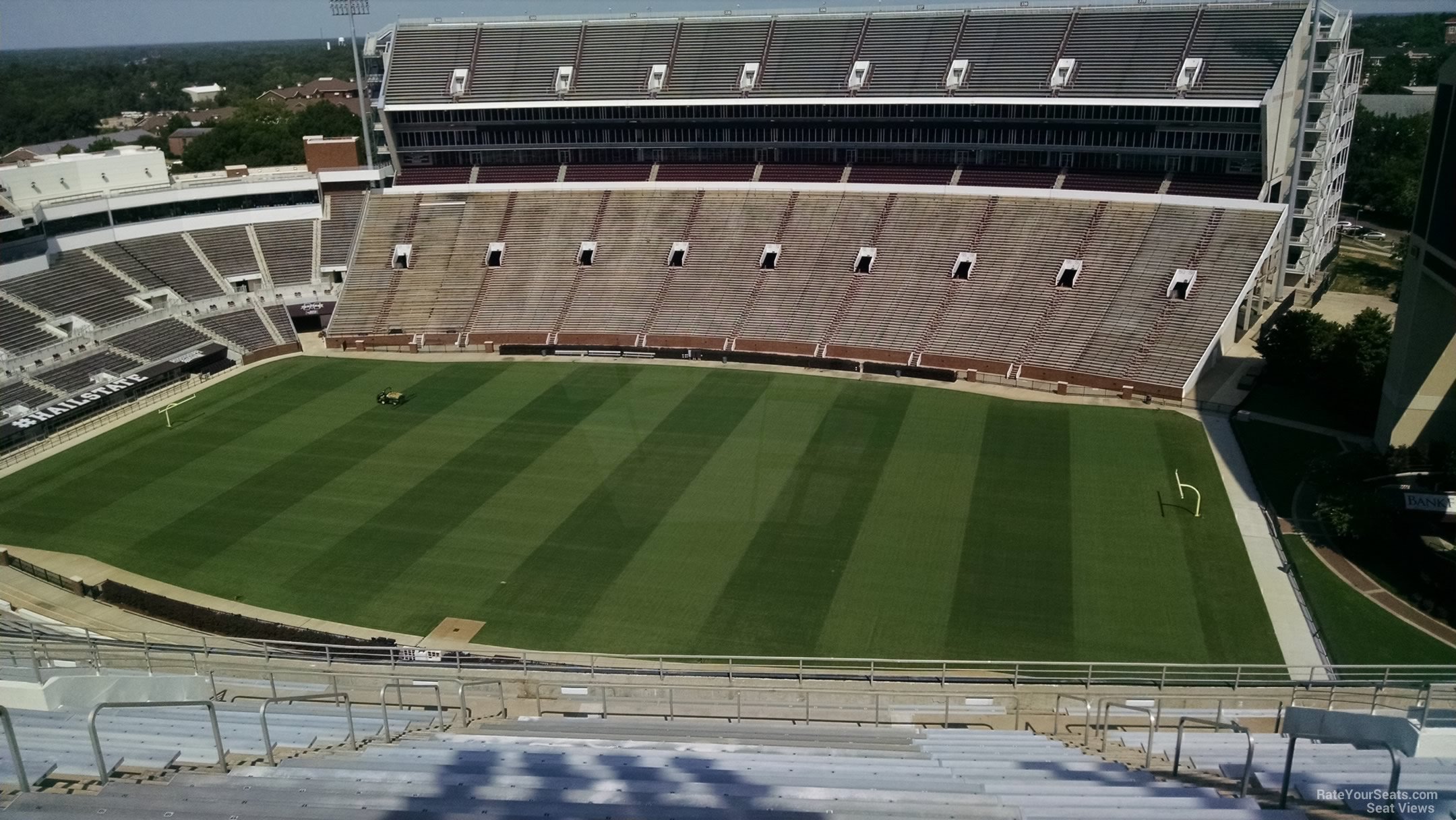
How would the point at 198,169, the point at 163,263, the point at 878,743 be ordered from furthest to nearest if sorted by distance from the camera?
the point at 198,169, the point at 163,263, the point at 878,743

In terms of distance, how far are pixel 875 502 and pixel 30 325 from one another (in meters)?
36.4

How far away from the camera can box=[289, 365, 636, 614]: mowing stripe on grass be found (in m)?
29.2

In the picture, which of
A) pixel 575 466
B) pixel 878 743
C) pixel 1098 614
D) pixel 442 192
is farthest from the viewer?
pixel 442 192

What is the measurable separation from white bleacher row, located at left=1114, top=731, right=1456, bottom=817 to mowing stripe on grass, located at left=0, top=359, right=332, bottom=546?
107 ft

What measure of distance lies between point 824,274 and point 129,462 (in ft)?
96.6

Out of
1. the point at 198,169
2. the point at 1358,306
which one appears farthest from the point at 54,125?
the point at 1358,306

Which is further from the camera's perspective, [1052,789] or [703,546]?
[703,546]

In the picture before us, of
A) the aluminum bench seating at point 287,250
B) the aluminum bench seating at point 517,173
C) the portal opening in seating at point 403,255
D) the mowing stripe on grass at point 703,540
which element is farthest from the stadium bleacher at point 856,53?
the mowing stripe on grass at point 703,540

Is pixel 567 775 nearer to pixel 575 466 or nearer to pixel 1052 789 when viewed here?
pixel 1052 789

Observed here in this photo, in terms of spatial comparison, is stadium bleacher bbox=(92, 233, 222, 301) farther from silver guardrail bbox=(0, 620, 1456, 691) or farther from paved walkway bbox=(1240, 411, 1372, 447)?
paved walkway bbox=(1240, 411, 1372, 447)

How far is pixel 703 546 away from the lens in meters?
29.7

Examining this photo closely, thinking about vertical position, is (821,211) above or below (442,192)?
below

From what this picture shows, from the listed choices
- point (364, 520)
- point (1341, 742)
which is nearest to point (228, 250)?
point (364, 520)
